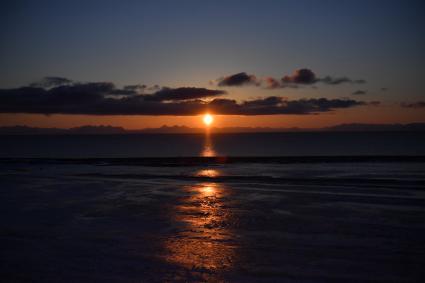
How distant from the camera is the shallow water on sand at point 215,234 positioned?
1002cm

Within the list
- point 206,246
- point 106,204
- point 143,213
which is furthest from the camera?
point 106,204

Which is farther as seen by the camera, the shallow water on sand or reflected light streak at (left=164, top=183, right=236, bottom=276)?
reflected light streak at (left=164, top=183, right=236, bottom=276)

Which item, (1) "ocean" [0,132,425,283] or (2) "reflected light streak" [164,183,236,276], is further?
(2) "reflected light streak" [164,183,236,276]

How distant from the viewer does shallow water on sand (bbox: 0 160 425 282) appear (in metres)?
10.0

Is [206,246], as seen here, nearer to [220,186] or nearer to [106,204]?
[106,204]

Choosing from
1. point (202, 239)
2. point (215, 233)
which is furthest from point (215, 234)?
point (202, 239)

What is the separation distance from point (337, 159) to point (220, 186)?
26.8 metres

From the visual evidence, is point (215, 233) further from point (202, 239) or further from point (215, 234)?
point (202, 239)

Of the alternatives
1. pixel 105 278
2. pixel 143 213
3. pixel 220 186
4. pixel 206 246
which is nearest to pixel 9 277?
pixel 105 278

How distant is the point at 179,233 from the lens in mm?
13906

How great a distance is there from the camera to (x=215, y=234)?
44.7 ft

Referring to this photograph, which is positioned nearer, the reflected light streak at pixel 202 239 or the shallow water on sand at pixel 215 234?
the shallow water on sand at pixel 215 234

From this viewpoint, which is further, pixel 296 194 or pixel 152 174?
pixel 152 174

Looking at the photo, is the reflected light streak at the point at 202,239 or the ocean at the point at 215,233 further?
the reflected light streak at the point at 202,239
